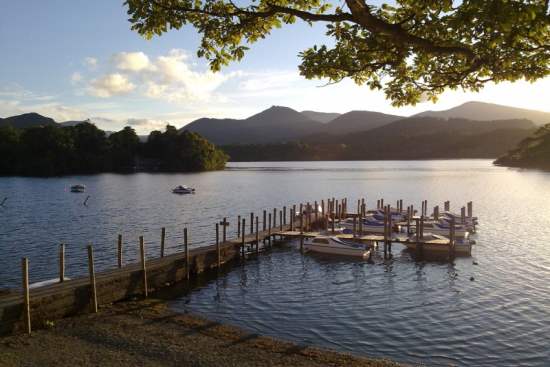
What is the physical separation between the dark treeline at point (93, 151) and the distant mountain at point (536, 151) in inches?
4899

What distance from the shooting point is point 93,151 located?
177000 millimetres

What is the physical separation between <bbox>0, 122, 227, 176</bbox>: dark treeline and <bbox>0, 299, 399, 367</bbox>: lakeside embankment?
154415 mm

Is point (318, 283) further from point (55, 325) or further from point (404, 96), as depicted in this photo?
point (404, 96)

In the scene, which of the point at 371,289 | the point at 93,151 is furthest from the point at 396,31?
the point at 93,151

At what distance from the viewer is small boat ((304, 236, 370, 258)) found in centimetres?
3762

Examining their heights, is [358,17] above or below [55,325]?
above

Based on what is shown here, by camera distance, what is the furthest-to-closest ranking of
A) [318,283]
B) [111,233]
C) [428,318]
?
[111,233] → [318,283] → [428,318]

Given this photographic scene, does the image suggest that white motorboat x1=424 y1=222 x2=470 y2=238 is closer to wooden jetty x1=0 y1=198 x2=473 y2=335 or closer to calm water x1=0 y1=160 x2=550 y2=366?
calm water x1=0 y1=160 x2=550 y2=366

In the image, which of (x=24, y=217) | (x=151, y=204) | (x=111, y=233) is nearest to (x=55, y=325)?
(x=111, y=233)

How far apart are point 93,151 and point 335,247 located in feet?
520

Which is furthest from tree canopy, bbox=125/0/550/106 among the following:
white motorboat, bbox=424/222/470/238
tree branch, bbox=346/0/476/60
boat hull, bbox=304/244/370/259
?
white motorboat, bbox=424/222/470/238

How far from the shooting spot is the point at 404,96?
11.7m

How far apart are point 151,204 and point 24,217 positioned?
20166 millimetres

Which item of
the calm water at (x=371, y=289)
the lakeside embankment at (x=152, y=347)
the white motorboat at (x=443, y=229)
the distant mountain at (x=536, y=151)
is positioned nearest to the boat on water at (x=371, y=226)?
the white motorboat at (x=443, y=229)
